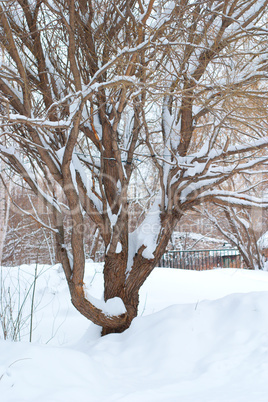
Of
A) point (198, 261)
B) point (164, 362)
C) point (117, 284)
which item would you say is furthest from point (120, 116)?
point (198, 261)

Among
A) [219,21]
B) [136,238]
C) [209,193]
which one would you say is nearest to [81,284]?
[136,238]

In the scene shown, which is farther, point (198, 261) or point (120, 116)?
point (198, 261)

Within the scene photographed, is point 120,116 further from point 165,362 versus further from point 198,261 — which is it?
point 198,261

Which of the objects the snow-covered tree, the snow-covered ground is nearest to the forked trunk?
the snow-covered tree

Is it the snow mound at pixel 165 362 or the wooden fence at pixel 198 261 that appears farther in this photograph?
the wooden fence at pixel 198 261

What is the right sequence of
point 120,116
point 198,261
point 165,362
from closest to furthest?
1. point 165,362
2. point 120,116
3. point 198,261

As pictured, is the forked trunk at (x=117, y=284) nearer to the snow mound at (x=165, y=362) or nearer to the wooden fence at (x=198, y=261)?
the snow mound at (x=165, y=362)

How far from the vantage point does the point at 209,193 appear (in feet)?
13.1

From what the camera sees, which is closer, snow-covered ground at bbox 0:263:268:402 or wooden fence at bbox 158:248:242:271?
snow-covered ground at bbox 0:263:268:402

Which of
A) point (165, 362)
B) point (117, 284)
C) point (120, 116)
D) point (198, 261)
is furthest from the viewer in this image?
point (198, 261)

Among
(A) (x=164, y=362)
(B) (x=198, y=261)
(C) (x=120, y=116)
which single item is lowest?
(A) (x=164, y=362)

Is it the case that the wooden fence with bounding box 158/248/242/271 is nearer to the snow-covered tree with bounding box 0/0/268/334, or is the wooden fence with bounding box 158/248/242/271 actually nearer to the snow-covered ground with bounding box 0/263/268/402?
the snow-covered tree with bounding box 0/0/268/334

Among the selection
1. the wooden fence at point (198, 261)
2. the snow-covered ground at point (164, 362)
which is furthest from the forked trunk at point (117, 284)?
the wooden fence at point (198, 261)

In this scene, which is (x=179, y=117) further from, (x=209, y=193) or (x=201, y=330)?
(x=201, y=330)
